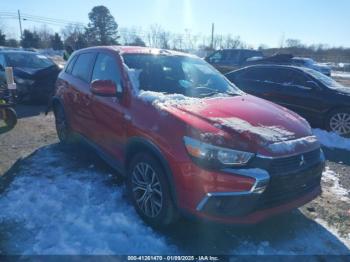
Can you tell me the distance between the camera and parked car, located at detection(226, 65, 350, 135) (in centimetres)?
716

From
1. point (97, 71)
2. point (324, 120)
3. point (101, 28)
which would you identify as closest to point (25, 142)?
point (97, 71)

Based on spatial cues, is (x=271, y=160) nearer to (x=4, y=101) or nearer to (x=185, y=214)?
(x=185, y=214)

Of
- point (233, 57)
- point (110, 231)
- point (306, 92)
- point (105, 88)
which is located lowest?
point (110, 231)

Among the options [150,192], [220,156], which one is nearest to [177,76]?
[150,192]

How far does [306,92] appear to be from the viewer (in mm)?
7559

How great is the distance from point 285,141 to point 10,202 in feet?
10.4

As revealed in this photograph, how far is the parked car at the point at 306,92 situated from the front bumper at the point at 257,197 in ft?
16.2

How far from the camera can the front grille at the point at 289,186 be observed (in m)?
2.76

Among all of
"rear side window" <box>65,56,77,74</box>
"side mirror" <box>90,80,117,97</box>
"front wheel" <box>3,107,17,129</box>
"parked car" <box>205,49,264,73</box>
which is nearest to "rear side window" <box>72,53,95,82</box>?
"rear side window" <box>65,56,77,74</box>

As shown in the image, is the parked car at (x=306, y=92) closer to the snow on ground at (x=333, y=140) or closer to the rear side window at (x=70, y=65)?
the snow on ground at (x=333, y=140)

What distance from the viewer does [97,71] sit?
14.8 feet

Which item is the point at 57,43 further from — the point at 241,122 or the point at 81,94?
the point at 241,122

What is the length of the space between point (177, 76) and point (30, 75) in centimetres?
688

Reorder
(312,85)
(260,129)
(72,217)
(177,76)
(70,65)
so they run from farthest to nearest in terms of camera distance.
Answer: (312,85), (70,65), (177,76), (72,217), (260,129)
